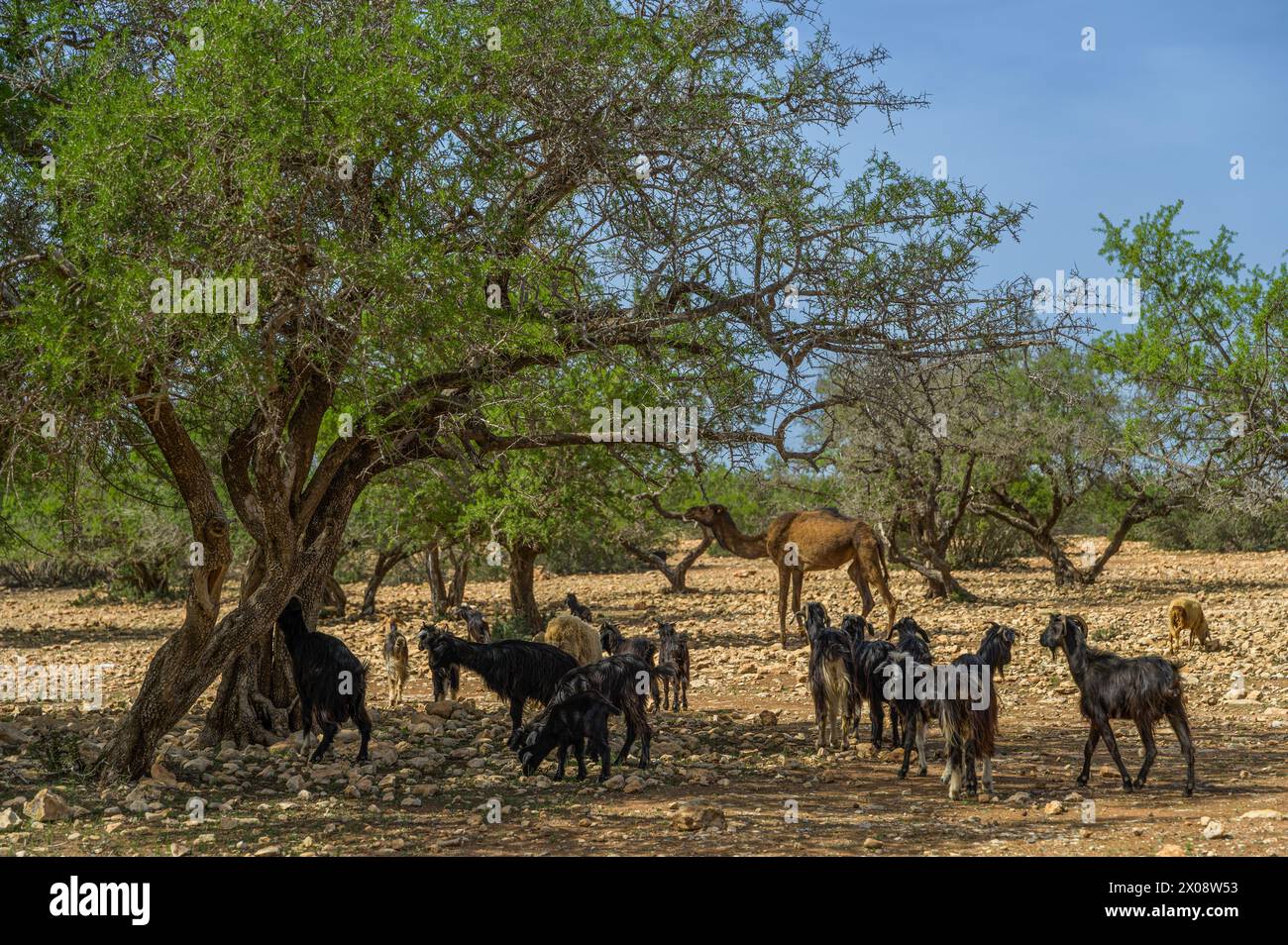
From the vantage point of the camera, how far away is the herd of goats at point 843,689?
368 inches

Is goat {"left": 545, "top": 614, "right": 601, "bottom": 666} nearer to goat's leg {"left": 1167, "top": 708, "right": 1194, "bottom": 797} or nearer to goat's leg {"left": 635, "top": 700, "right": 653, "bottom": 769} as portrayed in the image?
goat's leg {"left": 635, "top": 700, "right": 653, "bottom": 769}

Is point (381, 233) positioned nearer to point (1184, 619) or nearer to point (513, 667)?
point (513, 667)

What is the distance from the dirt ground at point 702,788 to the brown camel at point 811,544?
116 inches

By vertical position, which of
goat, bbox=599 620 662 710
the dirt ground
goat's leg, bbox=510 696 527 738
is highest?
goat, bbox=599 620 662 710

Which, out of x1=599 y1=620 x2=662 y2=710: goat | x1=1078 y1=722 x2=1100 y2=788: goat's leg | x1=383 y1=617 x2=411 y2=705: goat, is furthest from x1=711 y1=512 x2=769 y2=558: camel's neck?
x1=1078 y1=722 x2=1100 y2=788: goat's leg

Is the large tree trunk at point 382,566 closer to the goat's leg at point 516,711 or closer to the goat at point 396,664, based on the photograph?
the goat at point 396,664

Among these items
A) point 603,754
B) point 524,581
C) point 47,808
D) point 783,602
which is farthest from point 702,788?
point 524,581

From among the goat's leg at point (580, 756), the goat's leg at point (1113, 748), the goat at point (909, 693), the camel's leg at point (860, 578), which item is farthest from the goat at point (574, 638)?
the camel's leg at point (860, 578)

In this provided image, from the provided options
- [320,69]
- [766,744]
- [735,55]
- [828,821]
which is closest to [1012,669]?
[766,744]

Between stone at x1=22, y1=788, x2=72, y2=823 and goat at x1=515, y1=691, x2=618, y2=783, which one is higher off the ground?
goat at x1=515, y1=691, x2=618, y2=783

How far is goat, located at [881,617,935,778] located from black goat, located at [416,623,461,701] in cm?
423

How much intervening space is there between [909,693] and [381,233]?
559 cm

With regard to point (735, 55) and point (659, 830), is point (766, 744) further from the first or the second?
point (735, 55)

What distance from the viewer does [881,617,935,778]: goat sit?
1022 centimetres
